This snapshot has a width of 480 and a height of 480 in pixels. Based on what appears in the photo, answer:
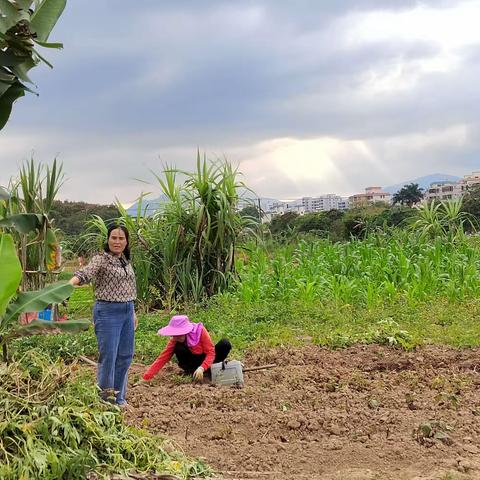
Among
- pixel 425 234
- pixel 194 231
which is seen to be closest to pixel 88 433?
pixel 194 231

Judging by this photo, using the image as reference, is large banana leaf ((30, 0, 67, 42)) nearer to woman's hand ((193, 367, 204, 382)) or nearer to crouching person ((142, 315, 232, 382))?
crouching person ((142, 315, 232, 382))

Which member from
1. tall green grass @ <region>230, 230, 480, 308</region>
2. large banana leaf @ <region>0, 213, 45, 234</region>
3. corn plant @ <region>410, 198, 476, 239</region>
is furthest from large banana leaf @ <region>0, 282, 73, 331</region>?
corn plant @ <region>410, 198, 476, 239</region>

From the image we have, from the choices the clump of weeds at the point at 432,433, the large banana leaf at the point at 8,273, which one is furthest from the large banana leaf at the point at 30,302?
the clump of weeds at the point at 432,433

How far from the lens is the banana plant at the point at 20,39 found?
3.65 m

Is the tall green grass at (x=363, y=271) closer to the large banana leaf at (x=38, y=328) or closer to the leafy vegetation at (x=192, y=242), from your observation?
the leafy vegetation at (x=192, y=242)

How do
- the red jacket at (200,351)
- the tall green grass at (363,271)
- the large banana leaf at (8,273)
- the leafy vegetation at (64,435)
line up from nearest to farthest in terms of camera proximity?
the leafy vegetation at (64,435)
the large banana leaf at (8,273)
the red jacket at (200,351)
the tall green grass at (363,271)

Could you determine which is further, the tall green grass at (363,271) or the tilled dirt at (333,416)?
the tall green grass at (363,271)

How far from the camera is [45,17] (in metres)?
4.01

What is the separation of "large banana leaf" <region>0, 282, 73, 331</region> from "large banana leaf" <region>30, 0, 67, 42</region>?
153 cm

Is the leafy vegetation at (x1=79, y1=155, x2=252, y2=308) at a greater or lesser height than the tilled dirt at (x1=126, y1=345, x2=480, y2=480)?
greater

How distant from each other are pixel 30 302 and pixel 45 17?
1781 millimetres

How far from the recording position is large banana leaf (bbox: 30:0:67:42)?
3961 millimetres

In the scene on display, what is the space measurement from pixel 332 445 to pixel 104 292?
1.98 meters

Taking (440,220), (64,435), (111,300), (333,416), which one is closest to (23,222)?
(111,300)
